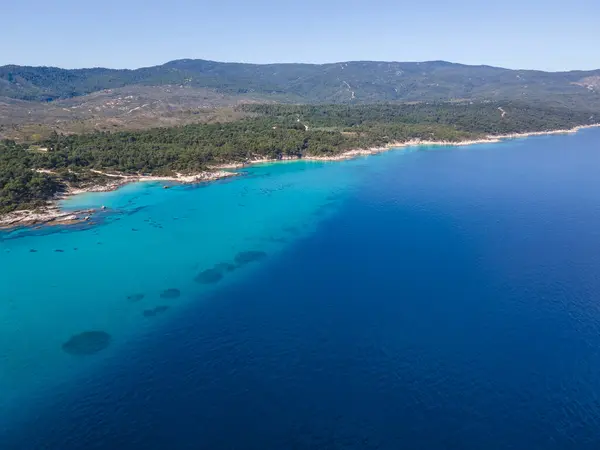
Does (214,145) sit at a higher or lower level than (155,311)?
higher

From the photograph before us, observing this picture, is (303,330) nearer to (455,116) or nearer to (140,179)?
(140,179)

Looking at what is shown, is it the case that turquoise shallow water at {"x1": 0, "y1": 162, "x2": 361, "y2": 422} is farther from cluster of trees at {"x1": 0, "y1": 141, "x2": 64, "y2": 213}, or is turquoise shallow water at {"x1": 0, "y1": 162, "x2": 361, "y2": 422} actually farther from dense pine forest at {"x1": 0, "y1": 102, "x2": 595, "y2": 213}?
dense pine forest at {"x1": 0, "y1": 102, "x2": 595, "y2": 213}

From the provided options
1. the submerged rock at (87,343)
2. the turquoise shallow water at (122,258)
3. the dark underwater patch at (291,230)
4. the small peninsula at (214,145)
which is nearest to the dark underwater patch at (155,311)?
the turquoise shallow water at (122,258)

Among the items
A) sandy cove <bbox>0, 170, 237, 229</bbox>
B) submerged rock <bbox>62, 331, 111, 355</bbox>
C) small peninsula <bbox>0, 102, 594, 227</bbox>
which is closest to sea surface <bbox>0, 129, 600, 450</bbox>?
submerged rock <bbox>62, 331, 111, 355</bbox>

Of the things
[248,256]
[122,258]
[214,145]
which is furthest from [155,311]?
[214,145]

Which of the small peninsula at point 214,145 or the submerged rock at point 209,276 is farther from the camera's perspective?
the small peninsula at point 214,145

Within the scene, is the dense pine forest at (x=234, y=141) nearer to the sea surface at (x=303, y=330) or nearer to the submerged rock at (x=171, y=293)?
the sea surface at (x=303, y=330)
